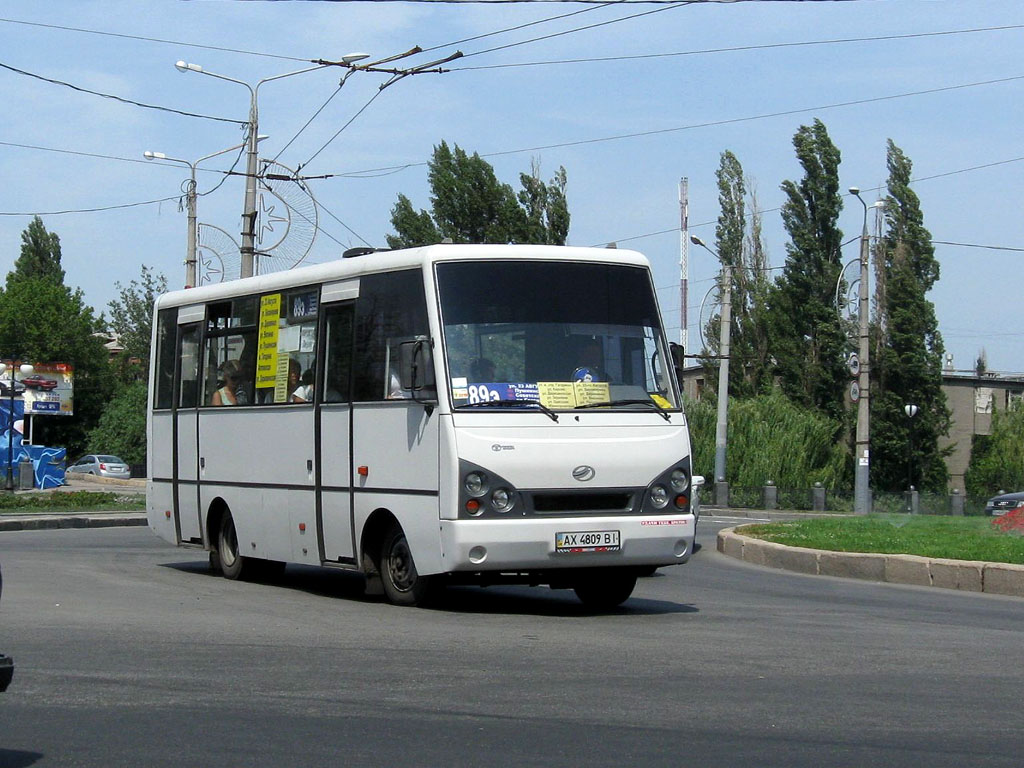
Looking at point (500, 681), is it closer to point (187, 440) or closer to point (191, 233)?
point (187, 440)

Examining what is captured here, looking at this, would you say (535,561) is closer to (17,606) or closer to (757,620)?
(757,620)

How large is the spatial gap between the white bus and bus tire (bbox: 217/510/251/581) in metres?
1.25

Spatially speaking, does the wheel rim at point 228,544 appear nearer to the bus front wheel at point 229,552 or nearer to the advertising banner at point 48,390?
the bus front wheel at point 229,552

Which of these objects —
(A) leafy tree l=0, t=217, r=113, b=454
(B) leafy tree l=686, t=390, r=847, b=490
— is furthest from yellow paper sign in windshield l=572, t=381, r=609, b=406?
(A) leafy tree l=0, t=217, r=113, b=454

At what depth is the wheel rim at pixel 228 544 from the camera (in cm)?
1447

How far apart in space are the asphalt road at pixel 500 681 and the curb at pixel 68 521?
1243 centimetres

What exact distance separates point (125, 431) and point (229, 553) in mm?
63423

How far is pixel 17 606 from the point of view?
36.7 ft

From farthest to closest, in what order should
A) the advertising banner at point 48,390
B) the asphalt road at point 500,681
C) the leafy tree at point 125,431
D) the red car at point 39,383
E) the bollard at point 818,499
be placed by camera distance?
1. the leafy tree at point 125,431
2. the advertising banner at point 48,390
3. the red car at point 39,383
4. the bollard at point 818,499
5. the asphalt road at point 500,681

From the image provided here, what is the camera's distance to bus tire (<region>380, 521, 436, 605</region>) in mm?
11359

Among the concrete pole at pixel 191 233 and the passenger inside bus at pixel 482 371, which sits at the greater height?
the concrete pole at pixel 191 233

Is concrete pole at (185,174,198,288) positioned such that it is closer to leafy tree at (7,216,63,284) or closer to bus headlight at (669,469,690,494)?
bus headlight at (669,469,690,494)

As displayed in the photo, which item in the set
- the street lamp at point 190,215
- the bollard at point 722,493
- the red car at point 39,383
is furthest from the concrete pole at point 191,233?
the red car at point 39,383

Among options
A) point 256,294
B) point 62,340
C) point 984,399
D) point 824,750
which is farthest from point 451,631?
point 62,340
